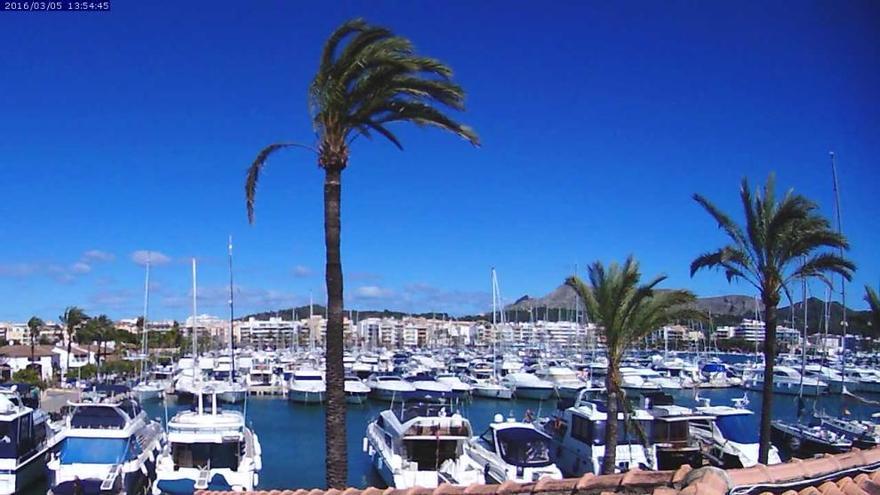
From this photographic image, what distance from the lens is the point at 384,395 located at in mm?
68688

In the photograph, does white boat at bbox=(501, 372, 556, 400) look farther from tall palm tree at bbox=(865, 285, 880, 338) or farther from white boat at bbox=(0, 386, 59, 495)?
→ white boat at bbox=(0, 386, 59, 495)

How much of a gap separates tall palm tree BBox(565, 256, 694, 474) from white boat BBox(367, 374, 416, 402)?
4253 cm

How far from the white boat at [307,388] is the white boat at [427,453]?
40.8 meters

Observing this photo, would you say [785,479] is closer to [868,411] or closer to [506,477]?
[506,477]

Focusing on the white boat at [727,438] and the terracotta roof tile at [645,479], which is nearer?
the terracotta roof tile at [645,479]

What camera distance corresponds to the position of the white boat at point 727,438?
2770cm

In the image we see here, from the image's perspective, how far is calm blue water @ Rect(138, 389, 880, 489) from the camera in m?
33.8

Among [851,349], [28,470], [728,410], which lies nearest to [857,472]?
[728,410]

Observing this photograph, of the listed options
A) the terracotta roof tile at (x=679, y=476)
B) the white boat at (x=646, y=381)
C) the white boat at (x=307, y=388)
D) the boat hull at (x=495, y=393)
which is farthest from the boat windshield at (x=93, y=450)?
the boat hull at (x=495, y=393)

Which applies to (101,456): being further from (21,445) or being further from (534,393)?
(534,393)

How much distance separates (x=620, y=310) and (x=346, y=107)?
1193cm

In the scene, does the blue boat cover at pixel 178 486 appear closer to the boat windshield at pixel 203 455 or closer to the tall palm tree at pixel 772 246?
the boat windshield at pixel 203 455

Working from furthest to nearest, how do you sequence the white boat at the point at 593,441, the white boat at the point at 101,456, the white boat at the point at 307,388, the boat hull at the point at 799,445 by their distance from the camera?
the white boat at the point at 307,388 → the boat hull at the point at 799,445 → the white boat at the point at 593,441 → the white boat at the point at 101,456

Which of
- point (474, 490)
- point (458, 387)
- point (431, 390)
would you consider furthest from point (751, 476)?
point (458, 387)
